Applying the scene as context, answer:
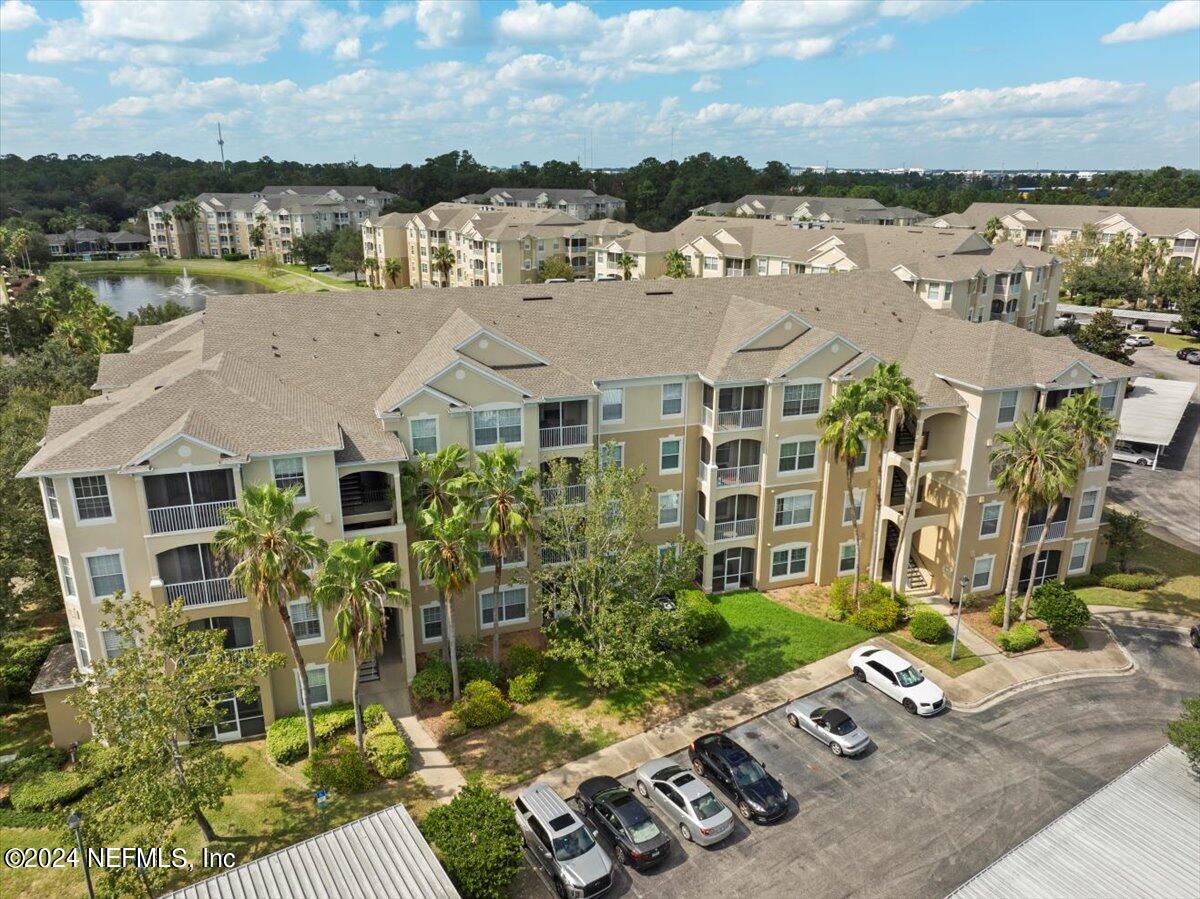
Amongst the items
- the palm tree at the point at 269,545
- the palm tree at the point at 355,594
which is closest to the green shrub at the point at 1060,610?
the palm tree at the point at 355,594

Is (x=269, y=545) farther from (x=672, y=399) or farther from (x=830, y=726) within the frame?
(x=830, y=726)

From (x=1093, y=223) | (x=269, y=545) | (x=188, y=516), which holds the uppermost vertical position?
(x=1093, y=223)

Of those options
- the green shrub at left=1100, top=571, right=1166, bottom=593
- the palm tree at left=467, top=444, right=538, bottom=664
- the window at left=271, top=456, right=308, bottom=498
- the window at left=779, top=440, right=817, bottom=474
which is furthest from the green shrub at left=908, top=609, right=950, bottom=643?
the window at left=271, top=456, right=308, bottom=498

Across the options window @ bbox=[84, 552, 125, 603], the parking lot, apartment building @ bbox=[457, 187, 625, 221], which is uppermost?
apartment building @ bbox=[457, 187, 625, 221]

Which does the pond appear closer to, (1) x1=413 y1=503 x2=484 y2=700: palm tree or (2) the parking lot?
(1) x1=413 y1=503 x2=484 y2=700: palm tree

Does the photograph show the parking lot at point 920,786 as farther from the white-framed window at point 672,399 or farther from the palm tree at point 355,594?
the white-framed window at point 672,399

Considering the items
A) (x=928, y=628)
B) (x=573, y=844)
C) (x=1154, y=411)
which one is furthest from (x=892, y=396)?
(x=1154, y=411)

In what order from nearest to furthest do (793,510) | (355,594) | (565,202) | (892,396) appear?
1. (355,594)
2. (892,396)
3. (793,510)
4. (565,202)
